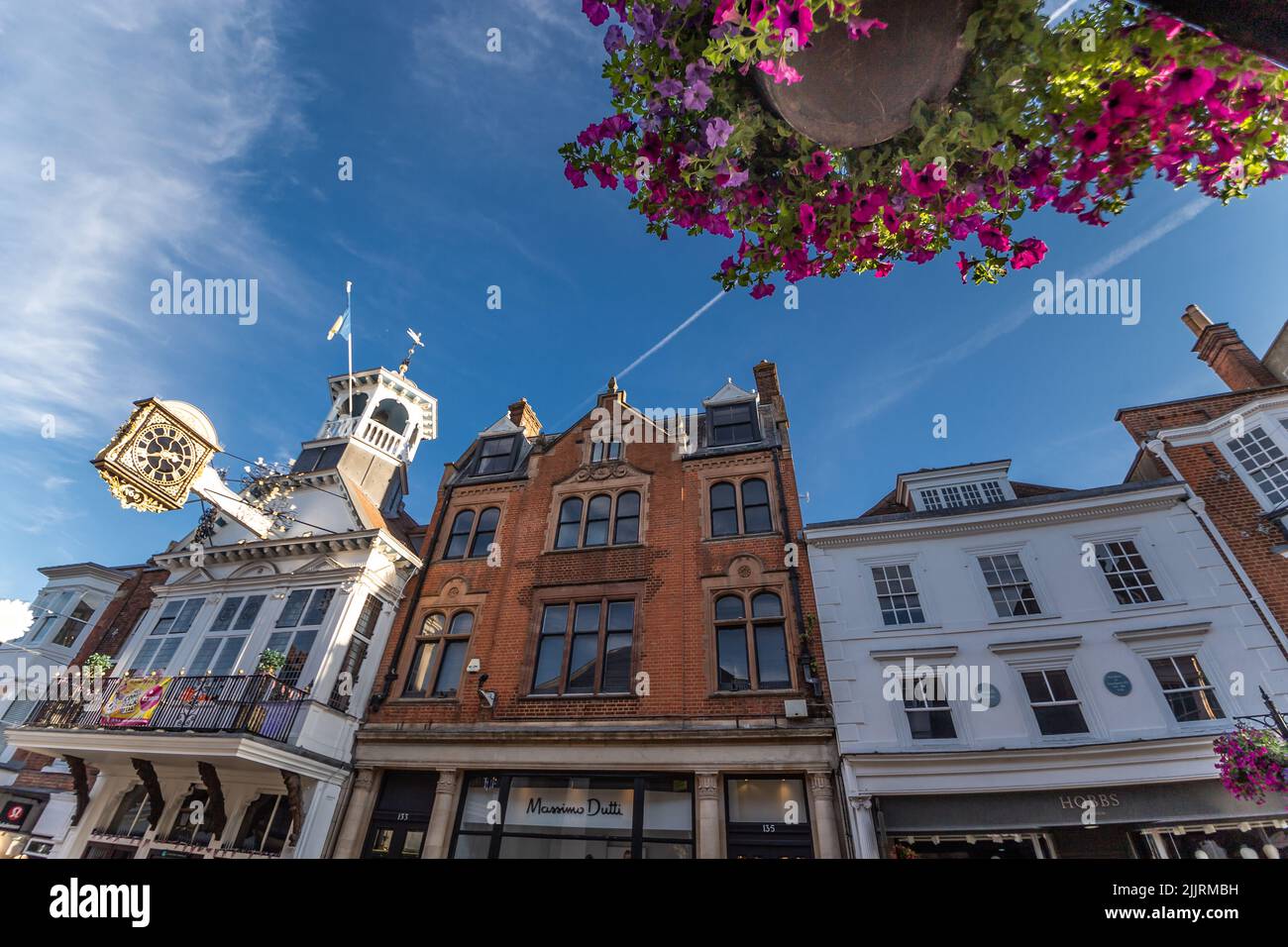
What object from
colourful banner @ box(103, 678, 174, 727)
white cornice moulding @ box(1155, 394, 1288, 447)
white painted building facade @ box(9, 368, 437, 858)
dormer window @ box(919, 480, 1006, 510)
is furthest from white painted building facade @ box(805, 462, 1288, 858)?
colourful banner @ box(103, 678, 174, 727)

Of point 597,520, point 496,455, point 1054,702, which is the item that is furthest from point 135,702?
point 1054,702

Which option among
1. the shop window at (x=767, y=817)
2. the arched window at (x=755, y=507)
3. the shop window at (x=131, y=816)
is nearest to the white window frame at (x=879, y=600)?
the arched window at (x=755, y=507)

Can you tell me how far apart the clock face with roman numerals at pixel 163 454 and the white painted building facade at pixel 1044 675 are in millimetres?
14619

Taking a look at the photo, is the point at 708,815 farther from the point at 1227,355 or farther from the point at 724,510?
the point at 1227,355

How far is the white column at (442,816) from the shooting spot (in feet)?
43.5

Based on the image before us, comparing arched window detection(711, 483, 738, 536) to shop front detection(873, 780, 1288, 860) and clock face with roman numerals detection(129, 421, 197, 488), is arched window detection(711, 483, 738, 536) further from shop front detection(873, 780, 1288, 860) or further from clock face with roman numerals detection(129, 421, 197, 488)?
clock face with roman numerals detection(129, 421, 197, 488)

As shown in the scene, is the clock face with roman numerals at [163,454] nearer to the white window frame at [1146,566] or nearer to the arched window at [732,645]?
the arched window at [732,645]

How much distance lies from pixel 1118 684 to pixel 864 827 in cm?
594

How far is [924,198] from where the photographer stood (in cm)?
305

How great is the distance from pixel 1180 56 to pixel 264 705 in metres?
17.1

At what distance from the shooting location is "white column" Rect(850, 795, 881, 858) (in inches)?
450

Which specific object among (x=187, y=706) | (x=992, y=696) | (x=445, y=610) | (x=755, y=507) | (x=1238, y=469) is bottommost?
(x=187, y=706)

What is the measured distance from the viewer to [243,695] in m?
14.4
